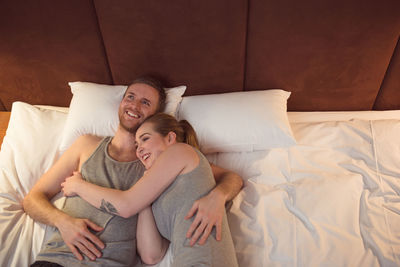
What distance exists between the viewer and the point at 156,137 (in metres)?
1.25

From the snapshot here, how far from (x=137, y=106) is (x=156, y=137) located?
31 centimetres

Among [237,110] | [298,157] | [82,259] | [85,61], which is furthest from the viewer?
[85,61]

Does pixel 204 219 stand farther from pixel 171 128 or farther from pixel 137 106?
pixel 137 106

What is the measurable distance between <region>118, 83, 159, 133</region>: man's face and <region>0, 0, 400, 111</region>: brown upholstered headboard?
0.22 m

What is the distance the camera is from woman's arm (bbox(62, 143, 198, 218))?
1.11 metres

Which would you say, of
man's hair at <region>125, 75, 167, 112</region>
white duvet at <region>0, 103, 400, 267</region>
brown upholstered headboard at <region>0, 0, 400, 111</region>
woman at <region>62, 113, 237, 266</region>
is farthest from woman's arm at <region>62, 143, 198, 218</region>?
brown upholstered headboard at <region>0, 0, 400, 111</region>

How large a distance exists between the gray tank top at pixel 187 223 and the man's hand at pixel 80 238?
25cm

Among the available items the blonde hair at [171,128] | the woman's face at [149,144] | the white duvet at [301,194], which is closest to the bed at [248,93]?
the white duvet at [301,194]

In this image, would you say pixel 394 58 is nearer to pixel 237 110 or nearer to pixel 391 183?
pixel 391 183

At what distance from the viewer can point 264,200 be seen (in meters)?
1.30

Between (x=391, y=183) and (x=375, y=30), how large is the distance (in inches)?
30.4

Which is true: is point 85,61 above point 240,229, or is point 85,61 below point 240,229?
above

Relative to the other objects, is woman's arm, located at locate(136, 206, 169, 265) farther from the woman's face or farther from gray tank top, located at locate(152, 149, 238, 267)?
the woman's face

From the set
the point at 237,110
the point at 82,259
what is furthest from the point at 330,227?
the point at 82,259
